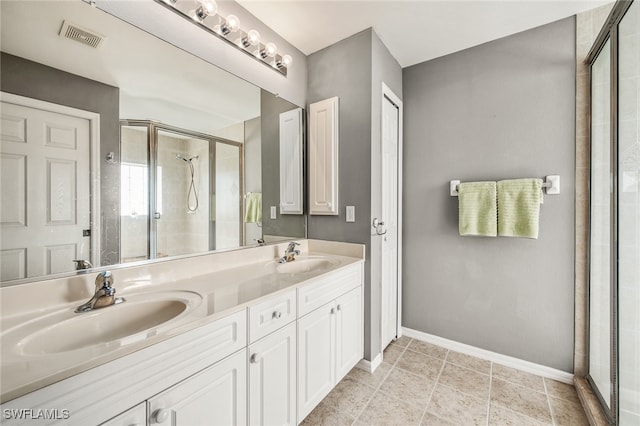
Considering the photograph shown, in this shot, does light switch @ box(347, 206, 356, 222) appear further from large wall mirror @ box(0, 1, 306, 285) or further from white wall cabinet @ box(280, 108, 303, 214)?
large wall mirror @ box(0, 1, 306, 285)

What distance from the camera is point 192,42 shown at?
136 cm

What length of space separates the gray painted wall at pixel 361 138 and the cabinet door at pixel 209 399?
3.57ft

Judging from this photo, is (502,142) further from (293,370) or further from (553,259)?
(293,370)

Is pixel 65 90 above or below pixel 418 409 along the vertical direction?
above

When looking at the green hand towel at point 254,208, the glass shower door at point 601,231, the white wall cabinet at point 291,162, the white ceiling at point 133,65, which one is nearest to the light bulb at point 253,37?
the white ceiling at point 133,65

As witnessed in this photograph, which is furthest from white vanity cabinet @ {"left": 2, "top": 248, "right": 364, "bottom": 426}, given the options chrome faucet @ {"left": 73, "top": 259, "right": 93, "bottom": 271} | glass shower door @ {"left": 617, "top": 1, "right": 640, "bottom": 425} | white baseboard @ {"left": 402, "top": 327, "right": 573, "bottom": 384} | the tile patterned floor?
glass shower door @ {"left": 617, "top": 1, "right": 640, "bottom": 425}

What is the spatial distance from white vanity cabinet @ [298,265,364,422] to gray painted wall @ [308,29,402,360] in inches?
5.1

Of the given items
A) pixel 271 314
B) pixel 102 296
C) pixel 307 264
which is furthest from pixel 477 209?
pixel 102 296

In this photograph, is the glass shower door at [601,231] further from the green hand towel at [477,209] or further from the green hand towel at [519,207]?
the green hand towel at [477,209]

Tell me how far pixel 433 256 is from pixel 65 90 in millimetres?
2471

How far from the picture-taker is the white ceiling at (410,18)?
1601 mm

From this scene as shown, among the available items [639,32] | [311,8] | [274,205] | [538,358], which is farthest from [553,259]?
[311,8]

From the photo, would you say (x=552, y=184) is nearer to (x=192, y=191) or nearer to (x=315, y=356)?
(x=315, y=356)

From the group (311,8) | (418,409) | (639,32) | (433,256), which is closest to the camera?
(639,32)
